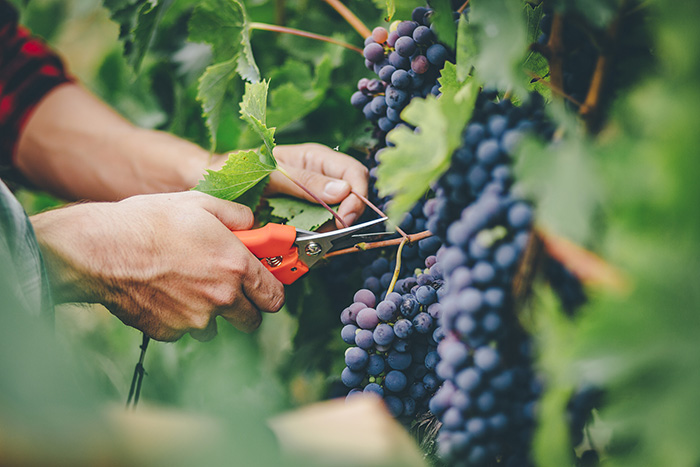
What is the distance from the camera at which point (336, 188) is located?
754 mm

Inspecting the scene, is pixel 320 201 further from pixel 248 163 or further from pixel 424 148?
pixel 424 148

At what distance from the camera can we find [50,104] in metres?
1.29

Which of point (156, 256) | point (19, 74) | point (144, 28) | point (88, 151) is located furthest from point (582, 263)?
point (19, 74)

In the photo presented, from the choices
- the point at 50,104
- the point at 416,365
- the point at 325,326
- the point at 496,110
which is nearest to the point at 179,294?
the point at 325,326

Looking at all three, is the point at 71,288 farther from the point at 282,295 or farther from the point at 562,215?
the point at 562,215

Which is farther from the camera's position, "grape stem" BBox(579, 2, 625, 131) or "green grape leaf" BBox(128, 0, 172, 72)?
"green grape leaf" BBox(128, 0, 172, 72)

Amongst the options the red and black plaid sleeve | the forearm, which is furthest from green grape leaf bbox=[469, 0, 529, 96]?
the red and black plaid sleeve

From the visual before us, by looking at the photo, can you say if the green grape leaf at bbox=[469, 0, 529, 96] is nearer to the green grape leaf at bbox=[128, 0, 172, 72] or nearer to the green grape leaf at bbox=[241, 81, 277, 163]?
the green grape leaf at bbox=[241, 81, 277, 163]

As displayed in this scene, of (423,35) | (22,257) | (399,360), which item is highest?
(423,35)

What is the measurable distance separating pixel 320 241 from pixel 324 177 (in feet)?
0.36

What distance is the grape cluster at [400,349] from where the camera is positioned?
62 centimetres

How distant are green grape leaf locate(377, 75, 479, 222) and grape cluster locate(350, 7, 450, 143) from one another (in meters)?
0.17

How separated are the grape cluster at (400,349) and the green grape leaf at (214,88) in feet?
1.45

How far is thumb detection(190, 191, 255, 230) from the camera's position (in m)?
0.75
